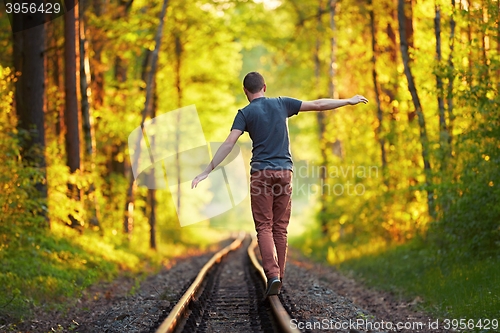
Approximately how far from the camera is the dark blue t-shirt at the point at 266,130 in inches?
306

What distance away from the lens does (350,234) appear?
22531 mm

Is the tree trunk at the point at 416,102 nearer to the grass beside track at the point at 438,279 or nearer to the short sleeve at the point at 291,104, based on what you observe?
the grass beside track at the point at 438,279

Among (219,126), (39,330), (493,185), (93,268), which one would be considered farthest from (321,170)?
(39,330)

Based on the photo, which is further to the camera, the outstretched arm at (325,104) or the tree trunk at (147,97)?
the tree trunk at (147,97)

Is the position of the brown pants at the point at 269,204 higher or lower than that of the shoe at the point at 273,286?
higher

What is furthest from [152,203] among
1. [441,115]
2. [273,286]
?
[273,286]

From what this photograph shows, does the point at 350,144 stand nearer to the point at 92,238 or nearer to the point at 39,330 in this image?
the point at 92,238

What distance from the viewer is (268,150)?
7809 millimetres

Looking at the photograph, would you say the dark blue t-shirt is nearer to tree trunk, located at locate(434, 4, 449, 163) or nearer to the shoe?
the shoe

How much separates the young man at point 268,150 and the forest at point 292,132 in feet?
7.79

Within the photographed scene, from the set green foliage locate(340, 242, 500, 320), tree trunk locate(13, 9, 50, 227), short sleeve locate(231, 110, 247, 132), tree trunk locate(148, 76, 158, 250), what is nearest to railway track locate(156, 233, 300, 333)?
short sleeve locate(231, 110, 247, 132)

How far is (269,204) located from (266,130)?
0.85m

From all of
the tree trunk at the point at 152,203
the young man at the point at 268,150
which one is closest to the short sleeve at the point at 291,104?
the young man at the point at 268,150

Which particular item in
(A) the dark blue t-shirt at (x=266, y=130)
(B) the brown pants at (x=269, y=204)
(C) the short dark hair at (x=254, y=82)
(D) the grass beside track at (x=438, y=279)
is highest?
(C) the short dark hair at (x=254, y=82)
